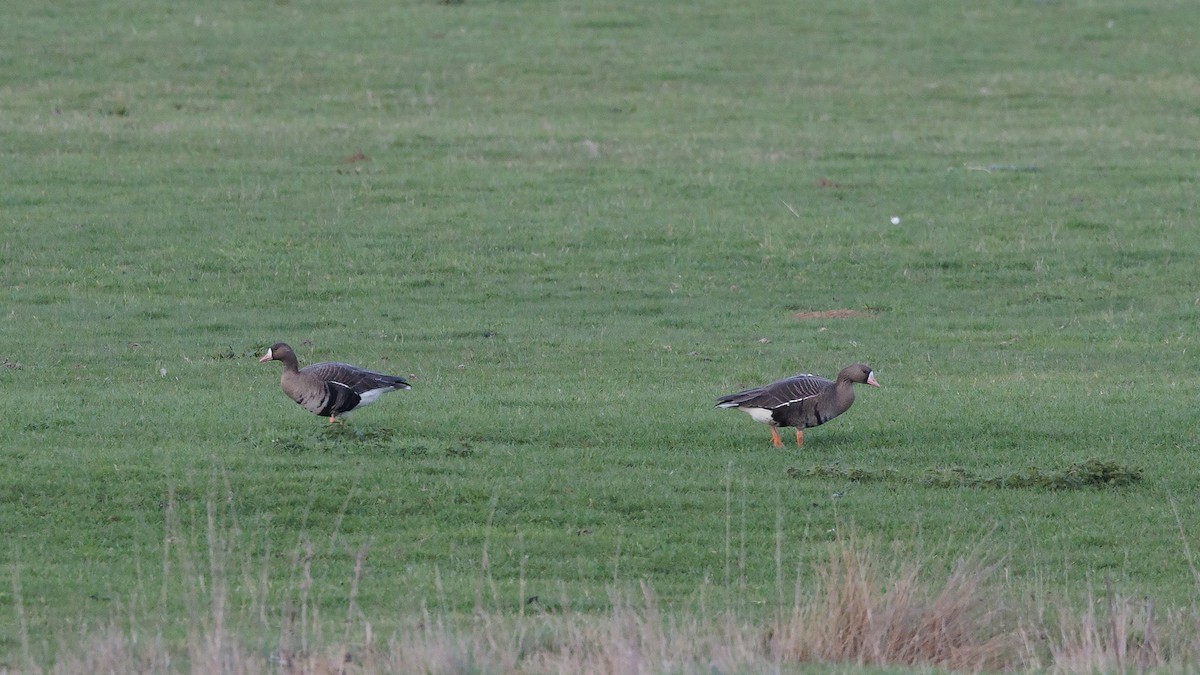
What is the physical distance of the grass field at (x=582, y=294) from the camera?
11391mm

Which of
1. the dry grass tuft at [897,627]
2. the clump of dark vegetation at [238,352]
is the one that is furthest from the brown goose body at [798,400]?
the clump of dark vegetation at [238,352]

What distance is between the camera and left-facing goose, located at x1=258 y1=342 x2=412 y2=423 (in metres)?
13.9

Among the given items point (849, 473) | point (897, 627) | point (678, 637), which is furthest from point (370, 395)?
point (897, 627)

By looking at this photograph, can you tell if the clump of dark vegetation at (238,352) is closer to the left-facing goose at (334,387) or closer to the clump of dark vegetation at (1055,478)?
the left-facing goose at (334,387)

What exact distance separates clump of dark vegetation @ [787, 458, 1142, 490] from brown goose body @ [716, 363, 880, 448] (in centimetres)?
72

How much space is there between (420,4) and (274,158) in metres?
15.9

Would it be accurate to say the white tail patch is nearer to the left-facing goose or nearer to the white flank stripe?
the left-facing goose

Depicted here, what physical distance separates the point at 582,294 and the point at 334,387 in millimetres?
8662

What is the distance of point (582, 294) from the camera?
22.2 metres

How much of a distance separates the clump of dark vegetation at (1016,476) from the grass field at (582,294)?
42 millimetres

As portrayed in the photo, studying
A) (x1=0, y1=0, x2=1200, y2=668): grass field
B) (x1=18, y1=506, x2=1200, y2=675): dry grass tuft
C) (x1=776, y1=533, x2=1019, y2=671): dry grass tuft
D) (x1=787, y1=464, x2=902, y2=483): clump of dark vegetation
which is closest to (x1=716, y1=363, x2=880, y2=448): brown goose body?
(x1=0, y1=0, x2=1200, y2=668): grass field

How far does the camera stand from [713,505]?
12.3 m

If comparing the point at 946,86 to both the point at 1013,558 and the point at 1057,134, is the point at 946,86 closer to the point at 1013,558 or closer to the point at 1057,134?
the point at 1057,134

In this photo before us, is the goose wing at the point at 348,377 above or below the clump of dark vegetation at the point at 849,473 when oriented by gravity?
above
